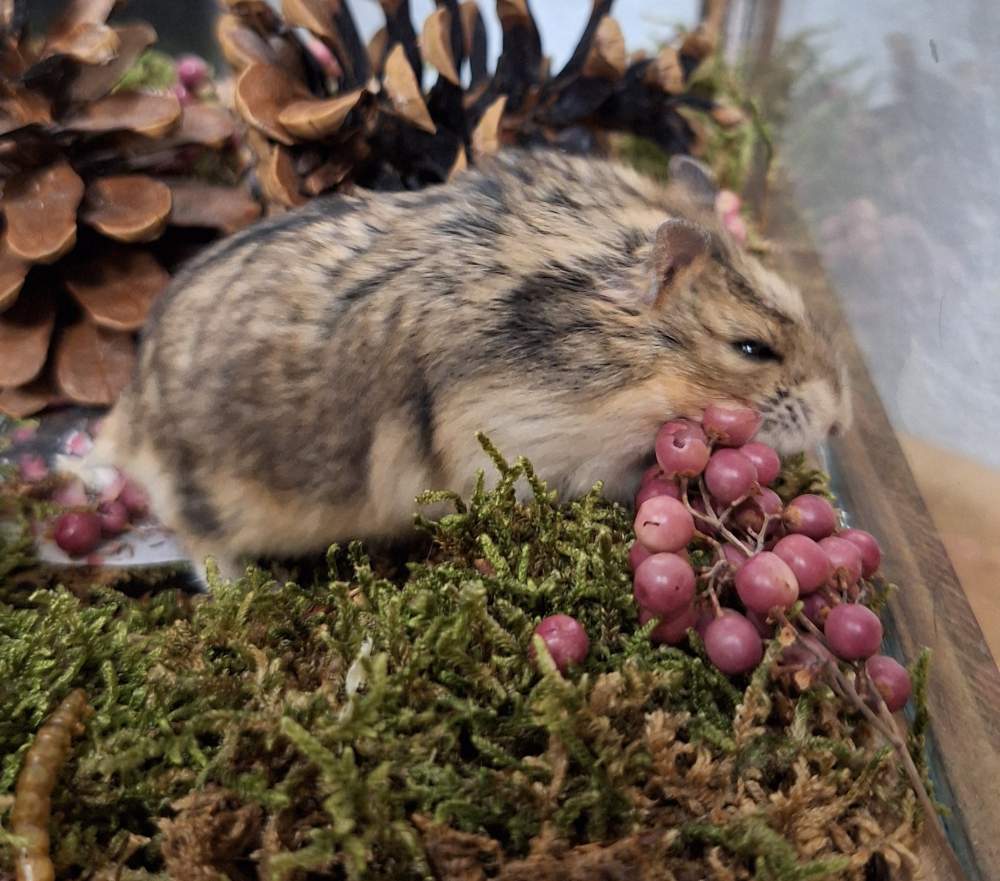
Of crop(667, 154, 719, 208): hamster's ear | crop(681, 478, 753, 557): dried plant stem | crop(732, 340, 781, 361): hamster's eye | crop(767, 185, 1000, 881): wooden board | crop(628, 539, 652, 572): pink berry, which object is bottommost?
crop(767, 185, 1000, 881): wooden board

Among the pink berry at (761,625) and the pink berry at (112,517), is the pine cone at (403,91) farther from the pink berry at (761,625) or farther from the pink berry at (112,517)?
the pink berry at (761,625)

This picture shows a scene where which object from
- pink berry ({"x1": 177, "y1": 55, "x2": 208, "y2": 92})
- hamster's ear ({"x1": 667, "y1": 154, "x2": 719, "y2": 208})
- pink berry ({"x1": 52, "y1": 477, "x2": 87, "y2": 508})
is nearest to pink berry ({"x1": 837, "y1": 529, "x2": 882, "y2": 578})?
hamster's ear ({"x1": 667, "y1": 154, "x2": 719, "y2": 208})

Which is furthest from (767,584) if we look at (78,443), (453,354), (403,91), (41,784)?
(78,443)

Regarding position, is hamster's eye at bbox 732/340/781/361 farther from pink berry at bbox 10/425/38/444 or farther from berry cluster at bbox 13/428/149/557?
pink berry at bbox 10/425/38/444

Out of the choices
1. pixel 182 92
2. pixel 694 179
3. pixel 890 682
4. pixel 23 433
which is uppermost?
pixel 694 179

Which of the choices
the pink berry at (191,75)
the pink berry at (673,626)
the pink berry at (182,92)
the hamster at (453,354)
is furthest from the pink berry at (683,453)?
the pink berry at (191,75)

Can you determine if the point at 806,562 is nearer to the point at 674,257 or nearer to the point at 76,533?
the point at 674,257
